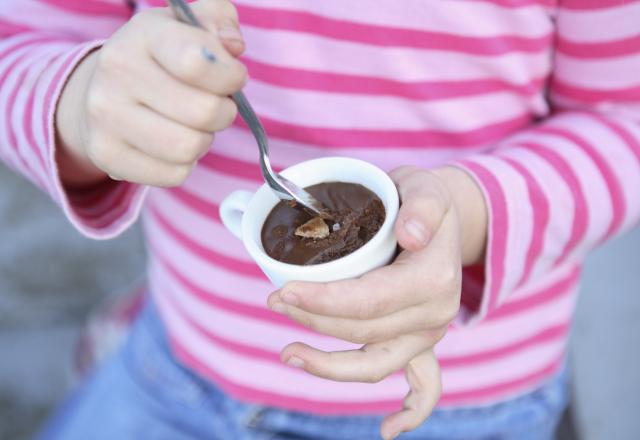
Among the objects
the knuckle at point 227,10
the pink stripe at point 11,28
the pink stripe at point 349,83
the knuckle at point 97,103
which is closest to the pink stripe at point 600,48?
the pink stripe at point 349,83

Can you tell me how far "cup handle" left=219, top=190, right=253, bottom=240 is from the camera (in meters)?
0.65

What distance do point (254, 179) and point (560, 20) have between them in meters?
0.42

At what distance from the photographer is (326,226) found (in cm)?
62

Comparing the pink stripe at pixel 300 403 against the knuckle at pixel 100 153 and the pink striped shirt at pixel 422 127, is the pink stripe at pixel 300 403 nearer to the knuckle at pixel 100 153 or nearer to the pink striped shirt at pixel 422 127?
the pink striped shirt at pixel 422 127

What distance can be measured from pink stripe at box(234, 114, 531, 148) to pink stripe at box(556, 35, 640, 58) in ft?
0.42

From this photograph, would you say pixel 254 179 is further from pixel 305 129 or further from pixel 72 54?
pixel 72 54

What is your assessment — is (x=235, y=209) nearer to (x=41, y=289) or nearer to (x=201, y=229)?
(x=201, y=229)

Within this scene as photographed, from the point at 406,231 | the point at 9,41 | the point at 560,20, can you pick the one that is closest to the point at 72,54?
the point at 9,41

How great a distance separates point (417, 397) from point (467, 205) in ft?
0.68

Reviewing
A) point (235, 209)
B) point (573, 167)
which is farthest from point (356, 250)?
point (573, 167)

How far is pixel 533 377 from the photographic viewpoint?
1024 mm

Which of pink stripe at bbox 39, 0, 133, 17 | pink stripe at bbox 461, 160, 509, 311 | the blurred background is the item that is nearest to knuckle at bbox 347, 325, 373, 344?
pink stripe at bbox 461, 160, 509, 311

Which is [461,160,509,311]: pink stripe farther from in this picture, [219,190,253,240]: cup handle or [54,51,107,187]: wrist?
[54,51,107,187]: wrist

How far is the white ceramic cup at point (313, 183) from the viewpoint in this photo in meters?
0.57
